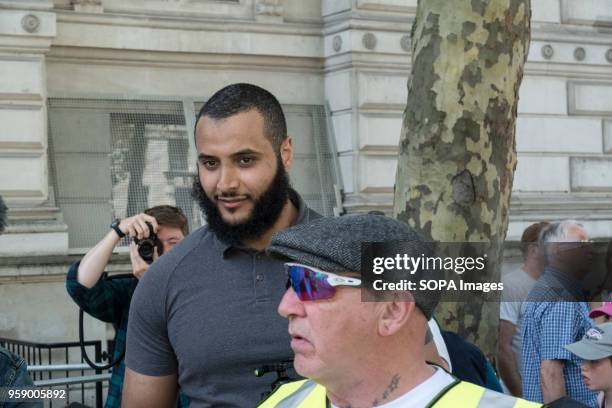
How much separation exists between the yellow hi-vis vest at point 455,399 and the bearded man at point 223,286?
927mm

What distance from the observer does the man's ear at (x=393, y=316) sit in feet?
9.62

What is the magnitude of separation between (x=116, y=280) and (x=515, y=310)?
1.95 metres

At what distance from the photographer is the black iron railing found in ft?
30.9

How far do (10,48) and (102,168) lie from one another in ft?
5.65

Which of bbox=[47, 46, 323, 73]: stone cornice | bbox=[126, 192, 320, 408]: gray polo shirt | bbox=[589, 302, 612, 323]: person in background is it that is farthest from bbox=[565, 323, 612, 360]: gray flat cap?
bbox=[47, 46, 323, 73]: stone cornice

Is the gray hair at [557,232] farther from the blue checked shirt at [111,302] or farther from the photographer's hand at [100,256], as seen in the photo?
the blue checked shirt at [111,302]

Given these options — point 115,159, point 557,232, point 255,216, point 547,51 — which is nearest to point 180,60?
point 115,159

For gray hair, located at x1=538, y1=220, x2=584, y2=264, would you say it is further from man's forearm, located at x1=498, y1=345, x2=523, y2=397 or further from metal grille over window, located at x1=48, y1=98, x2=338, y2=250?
metal grille over window, located at x1=48, y1=98, x2=338, y2=250

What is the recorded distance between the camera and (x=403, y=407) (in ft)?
9.57

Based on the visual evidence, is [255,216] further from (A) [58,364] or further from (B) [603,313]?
(A) [58,364]

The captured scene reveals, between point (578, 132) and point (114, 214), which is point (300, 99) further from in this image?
point (578, 132)

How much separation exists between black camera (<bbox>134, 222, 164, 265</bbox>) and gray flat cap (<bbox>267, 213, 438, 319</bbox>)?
2.98 metres

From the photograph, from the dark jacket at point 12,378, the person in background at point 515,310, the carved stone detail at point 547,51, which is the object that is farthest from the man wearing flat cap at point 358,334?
the carved stone detail at point 547,51

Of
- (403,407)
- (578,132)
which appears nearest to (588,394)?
(403,407)
